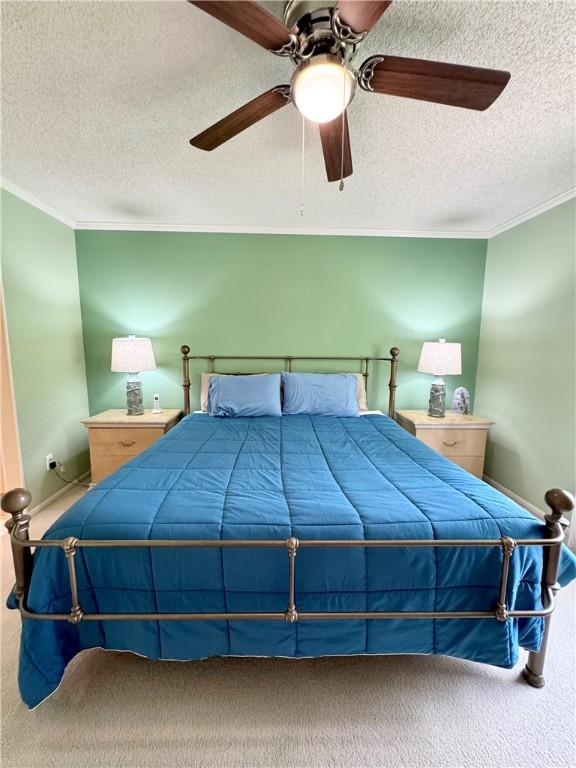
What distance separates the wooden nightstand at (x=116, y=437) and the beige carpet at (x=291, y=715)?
4.91ft

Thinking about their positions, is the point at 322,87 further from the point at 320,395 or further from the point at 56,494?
the point at 56,494

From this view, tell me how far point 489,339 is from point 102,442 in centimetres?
380

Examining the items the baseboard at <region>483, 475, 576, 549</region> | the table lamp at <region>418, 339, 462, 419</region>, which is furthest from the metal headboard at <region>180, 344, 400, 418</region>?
the baseboard at <region>483, 475, 576, 549</region>

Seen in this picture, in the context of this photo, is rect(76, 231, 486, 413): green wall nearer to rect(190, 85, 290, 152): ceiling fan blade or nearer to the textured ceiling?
the textured ceiling

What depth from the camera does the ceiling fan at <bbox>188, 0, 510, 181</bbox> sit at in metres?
0.95

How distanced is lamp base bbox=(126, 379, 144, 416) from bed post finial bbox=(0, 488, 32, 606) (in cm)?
190

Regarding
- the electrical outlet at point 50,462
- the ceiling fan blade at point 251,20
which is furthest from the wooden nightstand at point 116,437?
the ceiling fan blade at point 251,20

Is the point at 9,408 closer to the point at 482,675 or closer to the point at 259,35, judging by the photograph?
the point at 259,35

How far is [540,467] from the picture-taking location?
262 cm

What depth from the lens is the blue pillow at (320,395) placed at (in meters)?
2.87

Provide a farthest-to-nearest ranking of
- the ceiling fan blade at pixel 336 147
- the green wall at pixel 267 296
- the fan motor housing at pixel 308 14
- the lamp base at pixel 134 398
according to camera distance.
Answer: the green wall at pixel 267 296
the lamp base at pixel 134 398
the ceiling fan blade at pixel 336 147
the fan motor housing at pixel 308 14

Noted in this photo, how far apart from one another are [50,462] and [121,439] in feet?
1.99

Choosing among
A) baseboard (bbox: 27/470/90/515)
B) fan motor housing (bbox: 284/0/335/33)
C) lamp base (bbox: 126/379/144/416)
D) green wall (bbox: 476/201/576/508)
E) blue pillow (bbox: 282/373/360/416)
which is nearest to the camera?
fan motor housing (bbox: 284/0/335/33)

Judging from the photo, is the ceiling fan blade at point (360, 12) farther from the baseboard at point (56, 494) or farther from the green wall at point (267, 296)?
the baseboard at point (56, 494)
